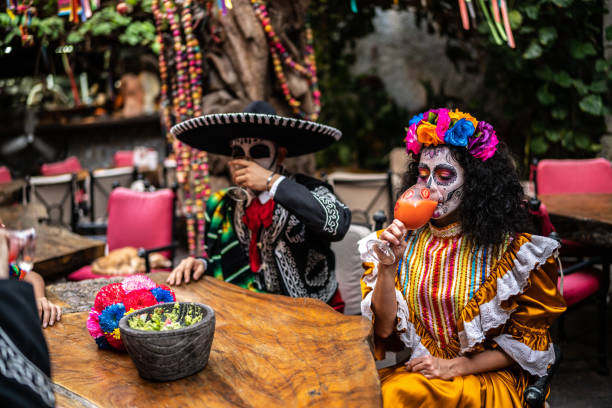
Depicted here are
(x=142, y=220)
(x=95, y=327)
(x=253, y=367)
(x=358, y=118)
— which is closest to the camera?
(x=253, y=367)

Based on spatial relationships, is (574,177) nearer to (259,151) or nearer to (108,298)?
(259,151)

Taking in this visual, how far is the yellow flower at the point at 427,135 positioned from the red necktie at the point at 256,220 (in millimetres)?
719

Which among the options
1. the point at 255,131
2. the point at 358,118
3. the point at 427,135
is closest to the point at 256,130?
the point at 255,131

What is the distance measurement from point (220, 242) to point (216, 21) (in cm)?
184

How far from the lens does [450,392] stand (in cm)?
145

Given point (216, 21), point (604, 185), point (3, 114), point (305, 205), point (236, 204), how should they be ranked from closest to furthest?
point (305, 205), point (236, 204), point (216, 21), point (604, 185), point (3, 114)

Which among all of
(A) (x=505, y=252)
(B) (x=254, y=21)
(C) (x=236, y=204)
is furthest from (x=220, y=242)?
(B) (x=254, y=21)

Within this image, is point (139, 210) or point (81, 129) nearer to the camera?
point (139, 210)

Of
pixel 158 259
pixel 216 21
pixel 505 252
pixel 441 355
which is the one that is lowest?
pixel 158 259

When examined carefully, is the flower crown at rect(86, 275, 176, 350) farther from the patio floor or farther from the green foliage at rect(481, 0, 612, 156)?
the green foliage at rect(481, 0, 612, 156)

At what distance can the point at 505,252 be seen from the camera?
1.55 meters

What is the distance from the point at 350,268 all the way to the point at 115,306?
5.03 ft

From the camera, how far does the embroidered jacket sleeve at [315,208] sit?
1826mm

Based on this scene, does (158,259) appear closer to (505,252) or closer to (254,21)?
(254,21)
